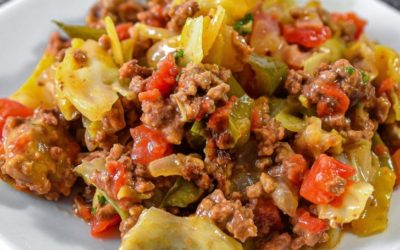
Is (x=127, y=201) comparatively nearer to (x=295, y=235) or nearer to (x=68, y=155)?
(x=68, y=155)

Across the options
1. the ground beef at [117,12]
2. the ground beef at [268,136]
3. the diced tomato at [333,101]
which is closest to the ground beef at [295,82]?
the diced tomato at [333,101]

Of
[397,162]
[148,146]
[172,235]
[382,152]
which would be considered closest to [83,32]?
[148,146]

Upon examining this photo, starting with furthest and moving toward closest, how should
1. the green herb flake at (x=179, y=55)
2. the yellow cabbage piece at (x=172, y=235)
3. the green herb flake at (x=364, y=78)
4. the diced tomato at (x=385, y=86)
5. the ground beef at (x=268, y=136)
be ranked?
1. the diced tomato at (x=385, y=86)
2. the green herb flake at (x=364, y=78)
3. the green herb flake at (x=179, y=55)
4. the ground beef at (x=268, y=136)
5. the yellow cabbage piece at (x=172, y=235)

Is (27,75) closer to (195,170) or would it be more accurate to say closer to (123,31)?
(123,31)

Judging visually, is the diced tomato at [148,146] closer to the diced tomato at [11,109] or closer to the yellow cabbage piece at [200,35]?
the yellow cabbage piece at [200,35]

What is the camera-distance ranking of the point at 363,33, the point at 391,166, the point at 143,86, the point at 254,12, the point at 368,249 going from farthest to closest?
the point at 363,33 → the point at 254,12 → the point at 391,166 → the point at 143,86 → the point at 368,249

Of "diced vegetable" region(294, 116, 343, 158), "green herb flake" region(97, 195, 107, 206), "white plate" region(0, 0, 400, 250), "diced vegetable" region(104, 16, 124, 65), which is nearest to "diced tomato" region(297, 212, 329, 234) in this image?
"white plate" region(0, 0, 400, 250)

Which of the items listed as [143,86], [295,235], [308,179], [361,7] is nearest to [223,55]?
[143,86]
